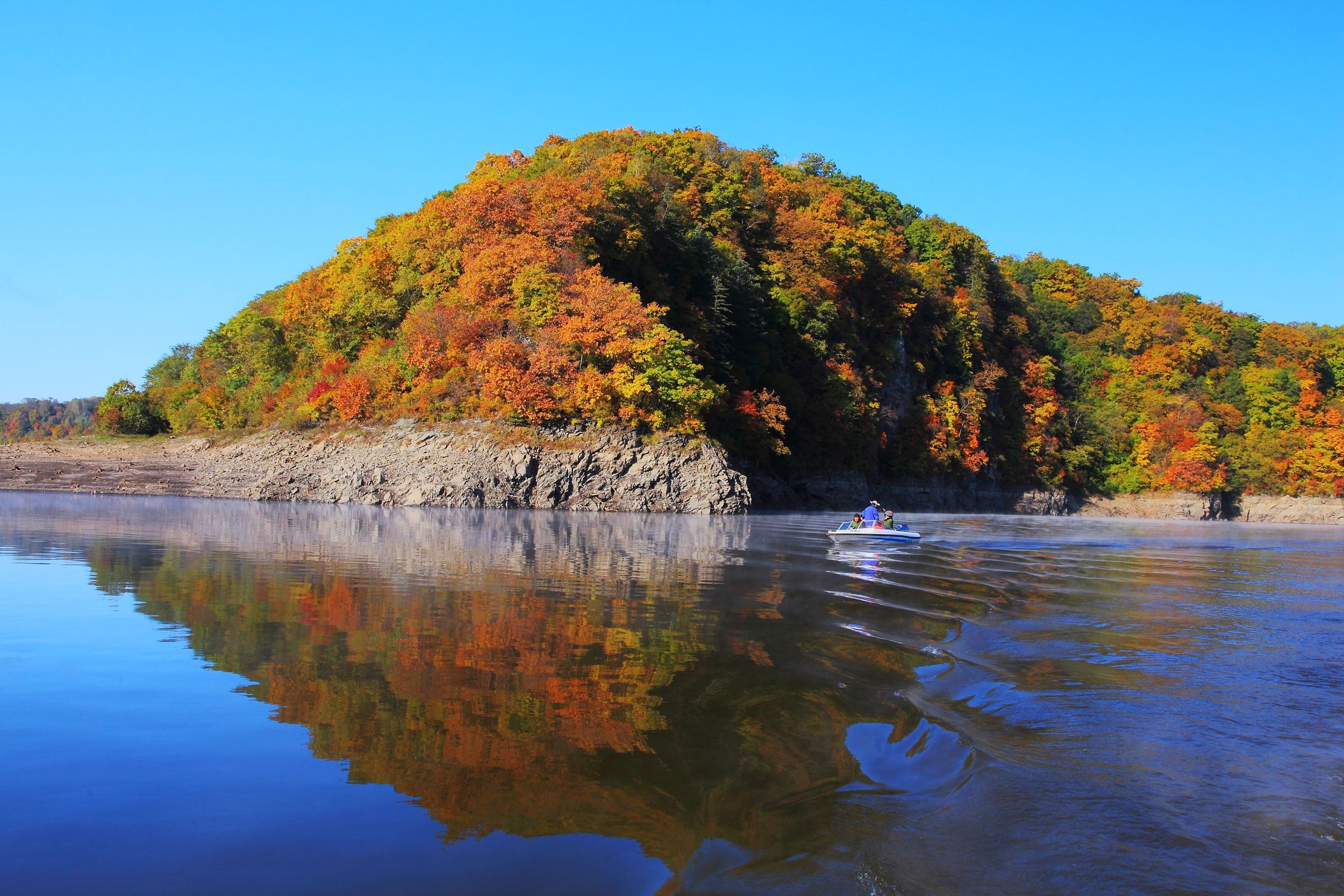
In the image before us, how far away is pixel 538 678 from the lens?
8.01m

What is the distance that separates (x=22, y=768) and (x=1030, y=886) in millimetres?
5953

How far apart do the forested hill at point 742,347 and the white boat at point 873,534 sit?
51.6ft

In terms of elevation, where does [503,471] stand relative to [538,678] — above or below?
above

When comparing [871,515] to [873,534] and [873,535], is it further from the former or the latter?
[873,534]

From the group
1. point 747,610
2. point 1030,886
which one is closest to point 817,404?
point 747,610

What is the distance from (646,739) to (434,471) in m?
36.6

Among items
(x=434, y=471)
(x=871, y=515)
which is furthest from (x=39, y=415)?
(x=871, y=515)

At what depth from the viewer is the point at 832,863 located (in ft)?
15.4

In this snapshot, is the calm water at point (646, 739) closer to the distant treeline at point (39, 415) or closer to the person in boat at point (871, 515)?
the person in boat at point (871, 515)

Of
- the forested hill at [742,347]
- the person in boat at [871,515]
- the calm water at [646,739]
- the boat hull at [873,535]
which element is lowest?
the calm water at [646,739]

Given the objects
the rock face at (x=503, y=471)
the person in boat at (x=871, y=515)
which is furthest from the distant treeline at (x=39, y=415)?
the person in boat at (x=871, y=515)

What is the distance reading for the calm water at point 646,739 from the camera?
4605 millimetres

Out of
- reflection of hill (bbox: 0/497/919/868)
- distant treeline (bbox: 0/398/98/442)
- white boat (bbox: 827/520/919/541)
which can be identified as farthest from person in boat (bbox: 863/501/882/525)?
distant treeline (bbox: 0/398/98/442)

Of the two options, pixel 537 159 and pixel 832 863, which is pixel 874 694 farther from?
pixel 537 159
